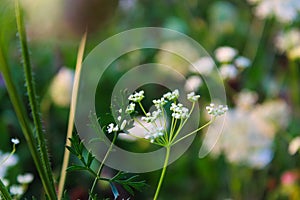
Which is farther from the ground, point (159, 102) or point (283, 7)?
point (283, 7)

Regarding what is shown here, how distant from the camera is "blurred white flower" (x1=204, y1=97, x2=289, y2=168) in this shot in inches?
48.1

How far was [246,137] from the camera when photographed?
1229 mm

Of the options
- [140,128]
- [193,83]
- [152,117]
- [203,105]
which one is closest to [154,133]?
[152,117]

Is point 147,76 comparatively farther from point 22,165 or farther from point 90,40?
point 22,165

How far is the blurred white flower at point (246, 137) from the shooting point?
122 cm

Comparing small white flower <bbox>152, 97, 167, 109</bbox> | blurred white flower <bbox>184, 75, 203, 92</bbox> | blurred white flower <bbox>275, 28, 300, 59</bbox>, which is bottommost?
small white flower <bbox>152, 97, 167, 109</bbox>

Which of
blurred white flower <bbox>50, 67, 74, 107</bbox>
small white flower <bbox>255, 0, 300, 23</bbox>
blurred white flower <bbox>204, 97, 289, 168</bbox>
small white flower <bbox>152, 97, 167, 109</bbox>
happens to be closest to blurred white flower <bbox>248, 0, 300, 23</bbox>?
small white flower <bbox>255, 0, 300, 23</bbox>

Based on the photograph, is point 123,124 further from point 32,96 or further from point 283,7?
point 283,7

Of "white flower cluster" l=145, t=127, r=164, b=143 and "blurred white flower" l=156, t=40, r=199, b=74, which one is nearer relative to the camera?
"white flower cluster" l=145, t=127, r=164, b=143

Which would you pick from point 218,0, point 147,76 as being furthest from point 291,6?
point 218,0

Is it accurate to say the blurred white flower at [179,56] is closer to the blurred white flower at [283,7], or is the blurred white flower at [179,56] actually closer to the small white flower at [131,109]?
the blurred white flower at [283,7]

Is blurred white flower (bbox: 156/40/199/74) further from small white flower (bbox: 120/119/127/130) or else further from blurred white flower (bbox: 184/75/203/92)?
small white flower (bbox: 120/119/127/130)

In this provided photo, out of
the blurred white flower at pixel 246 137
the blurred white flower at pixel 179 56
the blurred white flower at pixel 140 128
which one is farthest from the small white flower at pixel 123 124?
the blurred white flower at pixel 179 56

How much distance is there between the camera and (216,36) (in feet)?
5.88
